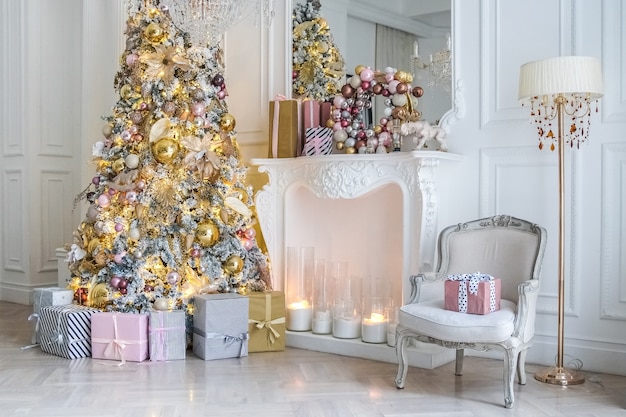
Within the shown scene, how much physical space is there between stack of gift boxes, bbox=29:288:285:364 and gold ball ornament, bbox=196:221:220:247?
372 millimetres

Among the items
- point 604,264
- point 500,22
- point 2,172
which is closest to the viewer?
point 604,264

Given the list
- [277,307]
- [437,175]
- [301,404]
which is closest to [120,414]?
[301,404]

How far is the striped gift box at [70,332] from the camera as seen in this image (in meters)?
4.22

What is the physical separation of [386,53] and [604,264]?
6.32 feet

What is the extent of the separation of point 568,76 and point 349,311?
1.96 metres

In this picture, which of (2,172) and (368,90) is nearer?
(368,90)

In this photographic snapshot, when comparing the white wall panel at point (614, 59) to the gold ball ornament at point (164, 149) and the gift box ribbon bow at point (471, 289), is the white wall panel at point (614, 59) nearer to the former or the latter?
the gift box ribbon bow at point (471, 289)

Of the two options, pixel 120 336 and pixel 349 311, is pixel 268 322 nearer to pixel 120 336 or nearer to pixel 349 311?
pixel 349 311

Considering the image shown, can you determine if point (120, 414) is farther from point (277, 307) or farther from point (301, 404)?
point (277, 307)

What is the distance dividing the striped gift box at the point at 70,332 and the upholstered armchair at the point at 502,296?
6.47 ft

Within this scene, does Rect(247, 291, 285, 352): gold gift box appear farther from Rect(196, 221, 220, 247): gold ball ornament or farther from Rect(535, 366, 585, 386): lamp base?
Rect(535, 366, 585, 386): lamp base

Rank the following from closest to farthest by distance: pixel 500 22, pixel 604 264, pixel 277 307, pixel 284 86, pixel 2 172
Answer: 1. pixel 604 264
2. pixel 500 22
3. pixel 277 307
4. pixel 284 86
5. pixel 2 172

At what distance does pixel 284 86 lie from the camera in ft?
17.0

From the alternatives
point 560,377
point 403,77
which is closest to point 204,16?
point 403,77
